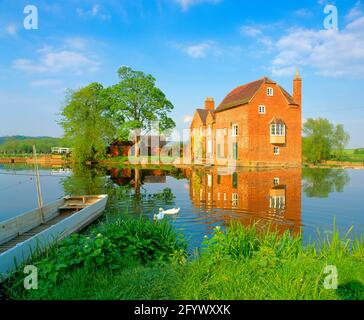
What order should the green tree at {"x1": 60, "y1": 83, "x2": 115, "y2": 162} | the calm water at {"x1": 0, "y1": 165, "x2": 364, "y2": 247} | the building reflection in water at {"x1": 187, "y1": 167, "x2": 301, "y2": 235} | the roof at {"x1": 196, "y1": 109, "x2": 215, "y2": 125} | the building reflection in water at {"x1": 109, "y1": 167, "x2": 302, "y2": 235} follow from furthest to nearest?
the roof at {"x1": 196, "y1": 109, "x2": 215, "y2": 125}, the green tree at {"x1": 60, "y1": 83, "x2": 115, "y2": 162}, the building reflection in water at {"x1": 187, "y1": 167, "x2": 301, "y2": 235}, the building reflection in water at {"x1": 109, "y1": 167, "x2": 302, "y2": 235}, the calm water at {"x1": 0, "y1": 165, "x2": 364, "y2": 247}

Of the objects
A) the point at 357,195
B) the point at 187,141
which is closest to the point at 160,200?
the point at 357,195

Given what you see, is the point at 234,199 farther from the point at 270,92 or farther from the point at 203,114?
the point at 203,114

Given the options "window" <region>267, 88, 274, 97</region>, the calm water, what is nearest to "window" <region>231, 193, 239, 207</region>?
the calm water

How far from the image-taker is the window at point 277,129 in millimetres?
36688

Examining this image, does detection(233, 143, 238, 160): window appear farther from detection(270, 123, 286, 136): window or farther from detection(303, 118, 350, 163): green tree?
detection(303, 118, 350, 163): green tree

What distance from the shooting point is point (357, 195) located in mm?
17250

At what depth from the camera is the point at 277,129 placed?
121 feet

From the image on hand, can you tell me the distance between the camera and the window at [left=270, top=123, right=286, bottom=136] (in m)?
36.7

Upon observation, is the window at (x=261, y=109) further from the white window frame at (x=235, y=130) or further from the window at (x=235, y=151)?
the window at (x=235, y=151)

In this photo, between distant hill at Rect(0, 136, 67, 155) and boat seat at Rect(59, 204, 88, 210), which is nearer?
boat seat at Rect(59, 204, 88, 210)

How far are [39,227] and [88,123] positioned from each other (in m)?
38.0

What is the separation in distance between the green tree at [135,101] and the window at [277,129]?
1595 cm

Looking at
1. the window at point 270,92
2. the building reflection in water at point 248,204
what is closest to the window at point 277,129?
the window at point 270,92

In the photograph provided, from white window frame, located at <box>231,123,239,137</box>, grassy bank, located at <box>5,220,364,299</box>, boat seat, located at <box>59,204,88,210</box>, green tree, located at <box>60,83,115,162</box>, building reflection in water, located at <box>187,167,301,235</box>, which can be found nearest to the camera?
grassy bank, located at <box>5,220,364,299</box>
